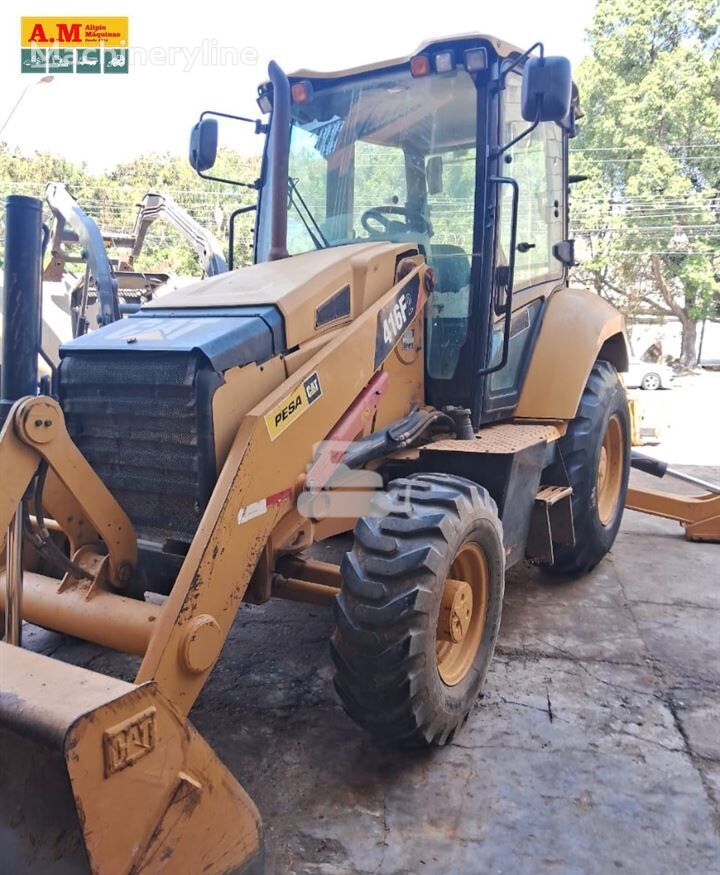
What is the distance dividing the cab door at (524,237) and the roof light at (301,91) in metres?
1.01

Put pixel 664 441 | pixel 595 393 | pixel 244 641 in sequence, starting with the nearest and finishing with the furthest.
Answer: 1. pixel 244 641
2. pixel 595 393
3. pixel 664 441

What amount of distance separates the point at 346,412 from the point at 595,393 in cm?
206

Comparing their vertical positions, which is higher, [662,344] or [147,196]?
[147,196]

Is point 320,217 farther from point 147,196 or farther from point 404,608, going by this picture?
point 147,196

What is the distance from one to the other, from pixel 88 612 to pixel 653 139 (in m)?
24.7

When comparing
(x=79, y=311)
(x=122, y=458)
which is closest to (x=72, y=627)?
(x=122, y=458)

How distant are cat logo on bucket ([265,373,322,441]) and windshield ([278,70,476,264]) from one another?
1.24 metres

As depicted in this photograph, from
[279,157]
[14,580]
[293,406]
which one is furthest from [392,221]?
[14,580]

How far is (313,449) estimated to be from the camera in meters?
2.97

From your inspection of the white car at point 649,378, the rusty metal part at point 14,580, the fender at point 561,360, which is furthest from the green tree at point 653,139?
the rusty metal part at point 14,580

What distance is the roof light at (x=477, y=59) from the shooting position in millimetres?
3588

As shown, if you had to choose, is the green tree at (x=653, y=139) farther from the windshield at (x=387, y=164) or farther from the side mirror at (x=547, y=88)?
the side mirror at (x=547, y=88)

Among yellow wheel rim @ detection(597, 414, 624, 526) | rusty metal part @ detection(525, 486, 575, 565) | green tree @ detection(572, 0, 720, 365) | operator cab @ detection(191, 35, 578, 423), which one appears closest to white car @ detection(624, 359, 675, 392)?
green tree @ detection(572, 0, 720, 365)

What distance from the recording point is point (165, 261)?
94.0 feet
